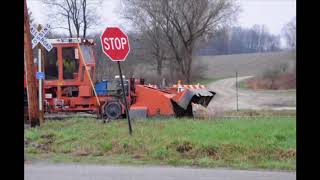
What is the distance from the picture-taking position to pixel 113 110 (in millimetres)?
18625

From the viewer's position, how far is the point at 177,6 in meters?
50.3

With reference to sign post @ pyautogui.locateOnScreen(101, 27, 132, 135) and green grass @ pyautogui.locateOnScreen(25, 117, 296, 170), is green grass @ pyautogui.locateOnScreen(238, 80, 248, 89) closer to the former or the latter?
green grass @ pyautogui.locateOnScreen(25, 117, 296, 170)

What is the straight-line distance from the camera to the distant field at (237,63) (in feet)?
183

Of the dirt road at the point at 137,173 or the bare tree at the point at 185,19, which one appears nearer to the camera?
the dirt road at the point at 137,173

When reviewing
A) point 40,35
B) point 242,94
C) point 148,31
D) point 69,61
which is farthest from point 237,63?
point 40,35

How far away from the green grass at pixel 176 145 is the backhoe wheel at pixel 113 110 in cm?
339

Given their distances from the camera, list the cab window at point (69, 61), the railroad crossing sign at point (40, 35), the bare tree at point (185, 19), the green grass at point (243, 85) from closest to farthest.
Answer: the railroad crossing sign at point (40, 35), the cab window at point (69, 61), the bare tree at point (185, 19), the green grass at point (243, 85)

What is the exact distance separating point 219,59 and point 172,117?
43.7 m

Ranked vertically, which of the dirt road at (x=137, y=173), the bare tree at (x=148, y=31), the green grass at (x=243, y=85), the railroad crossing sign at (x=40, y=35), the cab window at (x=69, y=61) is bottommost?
the dirt road at (x=137, y=173)

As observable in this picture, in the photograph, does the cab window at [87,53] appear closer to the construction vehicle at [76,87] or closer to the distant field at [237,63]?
the construction vehicle at [76,87]

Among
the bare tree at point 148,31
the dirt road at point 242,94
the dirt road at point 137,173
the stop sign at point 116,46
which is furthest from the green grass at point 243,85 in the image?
the dirt road at point 137,173
